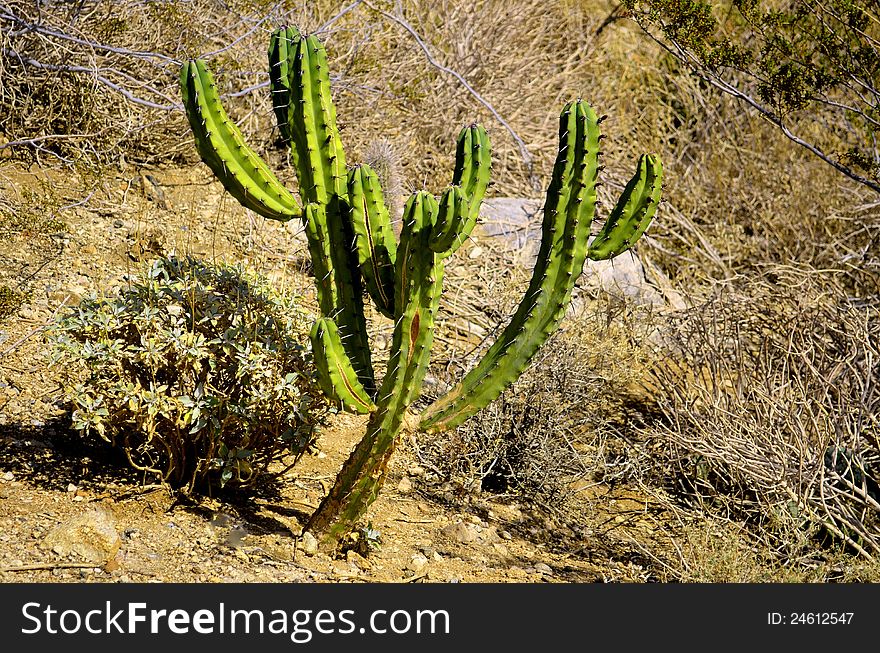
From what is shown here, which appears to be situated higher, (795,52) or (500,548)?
(795,52)

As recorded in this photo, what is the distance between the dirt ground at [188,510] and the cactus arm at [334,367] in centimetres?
69

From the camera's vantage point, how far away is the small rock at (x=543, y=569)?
4007 mm

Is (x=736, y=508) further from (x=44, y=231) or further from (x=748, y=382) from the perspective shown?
(x=44, y=231)

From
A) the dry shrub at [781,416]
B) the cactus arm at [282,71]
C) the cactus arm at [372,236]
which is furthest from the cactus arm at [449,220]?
the dry shrub at [781,416]

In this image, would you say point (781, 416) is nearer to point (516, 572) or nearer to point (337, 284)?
point (516, 572)

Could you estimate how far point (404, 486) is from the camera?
4.59 metres

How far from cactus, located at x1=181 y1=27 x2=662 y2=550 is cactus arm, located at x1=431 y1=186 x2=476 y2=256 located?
168mm

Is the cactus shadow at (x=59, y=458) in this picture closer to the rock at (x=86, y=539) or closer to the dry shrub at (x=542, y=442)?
the rock at (x=86, y=539)

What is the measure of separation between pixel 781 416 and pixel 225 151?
2662 millimetres

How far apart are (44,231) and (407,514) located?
2.62 meters

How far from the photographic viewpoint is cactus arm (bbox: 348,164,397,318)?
332 centimetres

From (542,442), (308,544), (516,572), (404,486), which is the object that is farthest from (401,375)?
(542,442)

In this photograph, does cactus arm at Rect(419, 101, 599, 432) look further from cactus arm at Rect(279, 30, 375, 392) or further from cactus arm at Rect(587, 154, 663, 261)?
cactus arm at Rect(279, 30, 375, 392)

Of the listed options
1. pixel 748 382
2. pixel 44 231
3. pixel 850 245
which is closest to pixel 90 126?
pixel 44 231
